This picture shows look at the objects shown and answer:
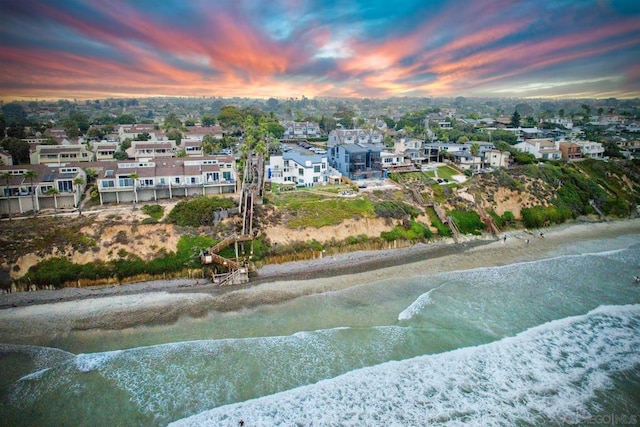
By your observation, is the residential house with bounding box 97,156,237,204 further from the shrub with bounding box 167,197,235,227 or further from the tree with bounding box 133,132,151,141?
the tree with bounding box 133,132,151,141

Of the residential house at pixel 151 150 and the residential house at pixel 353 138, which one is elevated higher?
the residential house at pixel 353 138

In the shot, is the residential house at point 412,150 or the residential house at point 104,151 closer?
the residential house at point 104,151

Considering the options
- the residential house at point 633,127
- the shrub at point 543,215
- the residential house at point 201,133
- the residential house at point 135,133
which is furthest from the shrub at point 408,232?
the residential house at point 633,127

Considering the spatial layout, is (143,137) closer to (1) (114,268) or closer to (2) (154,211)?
(2) (154,211)

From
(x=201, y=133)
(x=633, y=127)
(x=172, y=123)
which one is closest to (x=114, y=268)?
(x=201, y=133)

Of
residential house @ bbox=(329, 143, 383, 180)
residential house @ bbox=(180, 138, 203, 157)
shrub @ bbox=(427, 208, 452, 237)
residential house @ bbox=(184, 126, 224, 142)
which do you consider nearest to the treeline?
shrub @ bbox=(427, 208, 452, 237)

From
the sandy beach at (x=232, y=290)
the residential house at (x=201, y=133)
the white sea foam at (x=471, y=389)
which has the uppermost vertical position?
the residential house at (x=201, y=133)

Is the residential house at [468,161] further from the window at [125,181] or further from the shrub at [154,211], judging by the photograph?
the window at [125,181]
